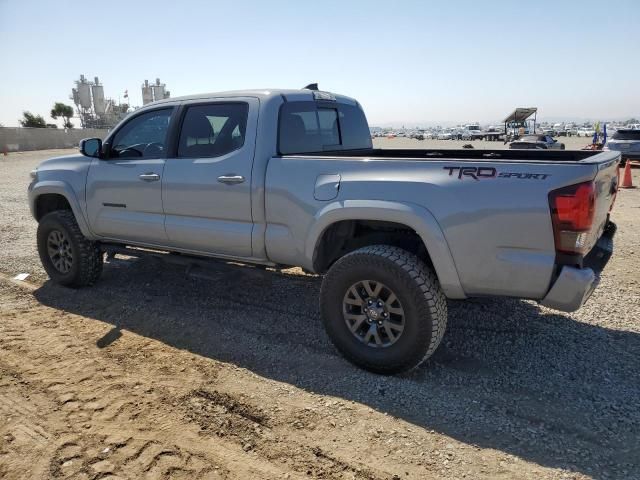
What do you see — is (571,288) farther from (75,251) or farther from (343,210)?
(75,251)

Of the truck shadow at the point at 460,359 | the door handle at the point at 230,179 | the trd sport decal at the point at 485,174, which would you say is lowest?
the truck shadow at the point at 460,359

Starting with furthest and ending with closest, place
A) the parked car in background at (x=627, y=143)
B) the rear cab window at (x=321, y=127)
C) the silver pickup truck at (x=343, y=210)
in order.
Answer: the parked car in background at (x=627, y=143)
the rear cab window at (x=321, y=127)
the silver pickup truck at (x=343, y=210)

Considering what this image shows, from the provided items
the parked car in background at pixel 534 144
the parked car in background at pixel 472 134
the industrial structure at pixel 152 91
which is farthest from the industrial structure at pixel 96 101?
the parked car in background at pixel 534 144

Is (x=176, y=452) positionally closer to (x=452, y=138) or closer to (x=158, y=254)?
(x=158, y=254)

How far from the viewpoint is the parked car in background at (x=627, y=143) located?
690 inches

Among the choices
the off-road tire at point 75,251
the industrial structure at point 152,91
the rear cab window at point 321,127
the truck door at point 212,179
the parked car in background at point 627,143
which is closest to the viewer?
the truck door at point 212,179

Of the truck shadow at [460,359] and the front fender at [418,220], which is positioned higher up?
the front fender at [418,220]

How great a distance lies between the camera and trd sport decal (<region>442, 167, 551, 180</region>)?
2.71 metres

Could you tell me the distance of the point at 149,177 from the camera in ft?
14.2

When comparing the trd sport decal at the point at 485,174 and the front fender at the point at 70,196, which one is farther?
the front fender at the point at 70,196

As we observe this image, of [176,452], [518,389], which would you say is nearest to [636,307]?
[518,389]

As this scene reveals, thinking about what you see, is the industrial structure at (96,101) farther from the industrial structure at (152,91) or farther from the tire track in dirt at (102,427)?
the tire track in dirt at (102,427)

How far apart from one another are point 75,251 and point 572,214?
4.58m

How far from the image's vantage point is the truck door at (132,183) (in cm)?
437
